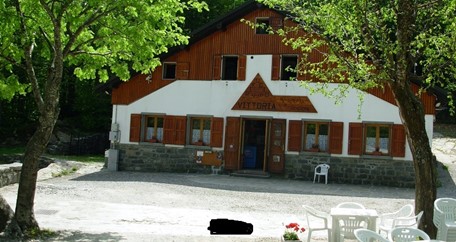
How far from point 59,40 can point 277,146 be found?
11.4 m

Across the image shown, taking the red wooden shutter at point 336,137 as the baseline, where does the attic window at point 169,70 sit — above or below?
above

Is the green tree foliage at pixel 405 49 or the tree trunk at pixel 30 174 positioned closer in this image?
the green tree foliage at pixel 405 49

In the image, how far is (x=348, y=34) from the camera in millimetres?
7496

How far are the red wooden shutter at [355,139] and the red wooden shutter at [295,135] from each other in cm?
176

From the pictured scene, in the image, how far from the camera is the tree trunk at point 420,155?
6.77 metres

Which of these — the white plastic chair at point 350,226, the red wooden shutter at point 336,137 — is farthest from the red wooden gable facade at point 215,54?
the white plastic chair at point 350,226

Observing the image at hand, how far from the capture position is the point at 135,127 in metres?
19.4

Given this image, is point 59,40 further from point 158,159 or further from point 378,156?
point 378,156

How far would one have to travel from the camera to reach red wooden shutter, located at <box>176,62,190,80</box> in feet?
62.5

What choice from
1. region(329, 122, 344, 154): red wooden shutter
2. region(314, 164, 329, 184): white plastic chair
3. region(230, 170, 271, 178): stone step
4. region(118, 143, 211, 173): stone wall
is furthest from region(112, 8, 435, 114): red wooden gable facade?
region(230, 170, 271, 178): stone step

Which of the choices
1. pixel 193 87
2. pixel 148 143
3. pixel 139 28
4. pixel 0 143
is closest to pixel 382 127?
pixel 193 87

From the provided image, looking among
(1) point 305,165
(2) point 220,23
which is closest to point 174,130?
(2) point 220,23

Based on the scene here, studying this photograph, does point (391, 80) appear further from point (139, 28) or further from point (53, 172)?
point (53, 172)

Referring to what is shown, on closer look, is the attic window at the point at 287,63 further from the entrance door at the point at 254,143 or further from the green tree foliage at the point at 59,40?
the green tree foliage at the point at 59,40
